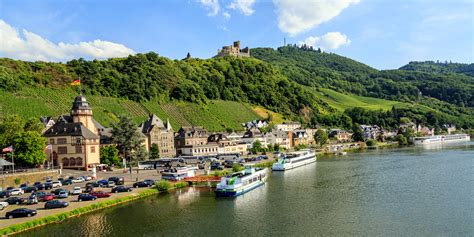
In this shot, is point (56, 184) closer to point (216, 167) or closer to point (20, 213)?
point (20, 213)

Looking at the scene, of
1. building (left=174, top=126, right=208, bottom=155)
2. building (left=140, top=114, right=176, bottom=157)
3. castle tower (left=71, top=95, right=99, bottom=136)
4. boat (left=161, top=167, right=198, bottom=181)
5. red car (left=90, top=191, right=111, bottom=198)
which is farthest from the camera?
building (left=174, top=126, right=208, bottom=155)

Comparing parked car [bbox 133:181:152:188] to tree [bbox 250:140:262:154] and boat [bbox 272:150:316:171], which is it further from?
tree [bbox 250:140:262:154]

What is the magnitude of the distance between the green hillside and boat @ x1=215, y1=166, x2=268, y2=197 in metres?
51.5

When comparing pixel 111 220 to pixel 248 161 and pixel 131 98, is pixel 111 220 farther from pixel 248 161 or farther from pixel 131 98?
pixel 131 98

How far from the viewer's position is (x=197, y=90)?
144 metres

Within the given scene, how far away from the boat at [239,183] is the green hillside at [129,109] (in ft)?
169

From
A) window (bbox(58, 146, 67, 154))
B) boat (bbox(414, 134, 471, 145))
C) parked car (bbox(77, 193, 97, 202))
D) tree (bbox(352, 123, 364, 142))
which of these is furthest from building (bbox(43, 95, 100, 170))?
boat (bbox(414, 134, 471, 145))

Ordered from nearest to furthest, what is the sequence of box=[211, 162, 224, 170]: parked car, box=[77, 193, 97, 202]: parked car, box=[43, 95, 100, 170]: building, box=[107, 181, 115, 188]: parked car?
1. box=[77, 193, 97, 202]: parked car
2. box=[107, 181, 115, 188]: parked car
3. box=[43, 95, 100, 170]: building
4. box=[211, 162, 224, 170]: parked car

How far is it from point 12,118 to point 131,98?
56216mm

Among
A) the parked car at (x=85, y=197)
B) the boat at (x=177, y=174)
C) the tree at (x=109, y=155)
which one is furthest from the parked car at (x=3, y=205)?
the tree at (x=109, y=155)

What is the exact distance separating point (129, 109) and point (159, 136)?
25.7m

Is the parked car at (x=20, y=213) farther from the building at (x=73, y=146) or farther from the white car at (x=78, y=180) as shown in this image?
the building at (x=73, y=146)

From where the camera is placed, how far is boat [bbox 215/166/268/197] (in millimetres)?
50031

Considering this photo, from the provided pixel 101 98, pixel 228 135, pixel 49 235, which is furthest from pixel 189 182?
pixel 101 98
